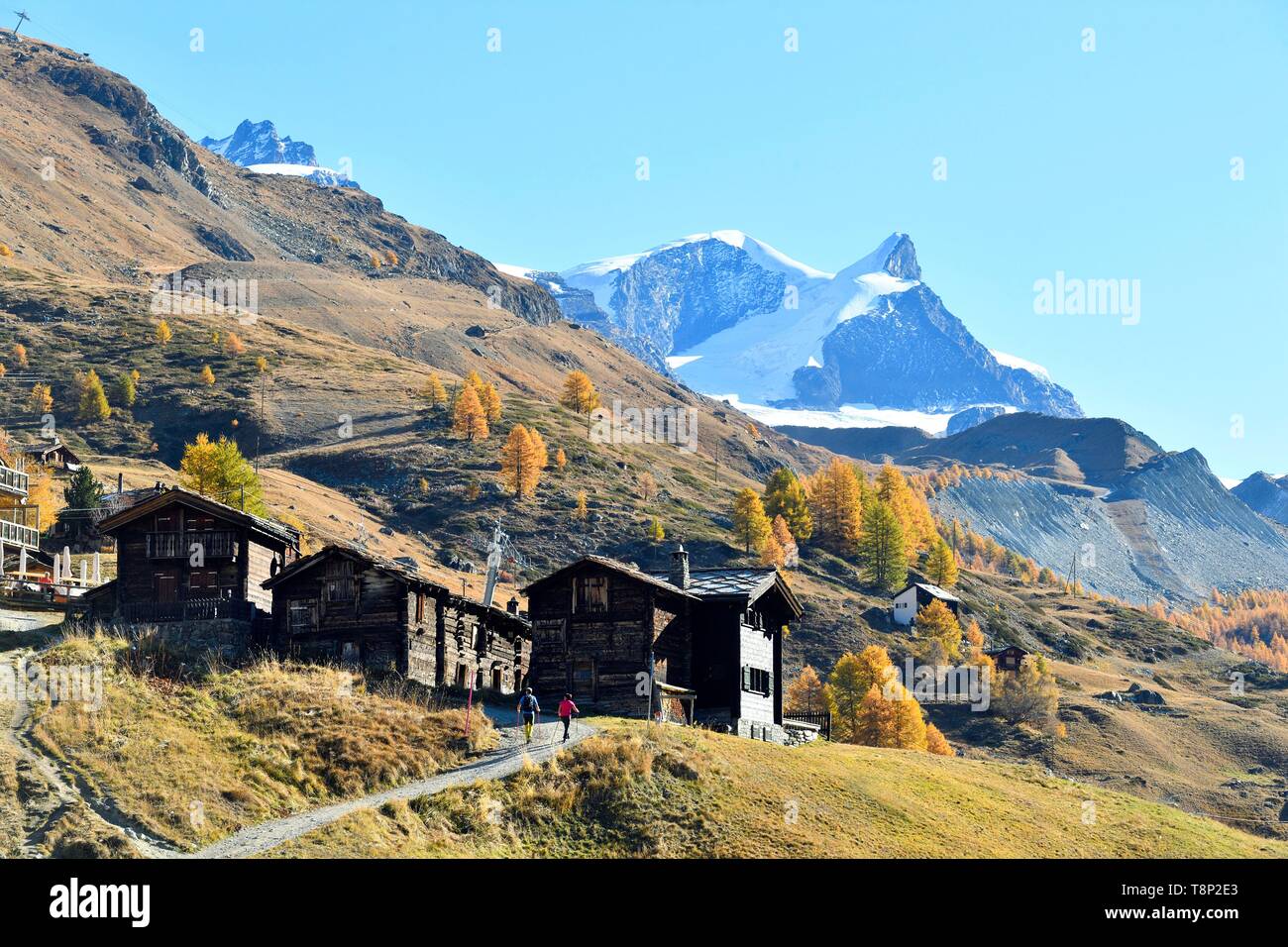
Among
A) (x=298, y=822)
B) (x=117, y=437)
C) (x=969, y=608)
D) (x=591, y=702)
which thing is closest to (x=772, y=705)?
(x=591, y=702)

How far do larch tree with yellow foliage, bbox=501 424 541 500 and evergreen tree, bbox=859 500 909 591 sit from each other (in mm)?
41507

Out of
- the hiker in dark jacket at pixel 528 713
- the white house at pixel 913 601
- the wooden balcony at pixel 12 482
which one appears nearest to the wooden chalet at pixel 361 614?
the hiker in dark jacket at pixel 528 713

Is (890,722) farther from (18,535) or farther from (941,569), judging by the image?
(941,569)

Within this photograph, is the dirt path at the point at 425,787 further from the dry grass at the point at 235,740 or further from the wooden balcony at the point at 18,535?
the wooden balcony at the point at 18,535

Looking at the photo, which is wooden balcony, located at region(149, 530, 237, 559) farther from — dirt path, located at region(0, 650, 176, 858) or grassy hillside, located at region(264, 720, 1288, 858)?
grassy hillside, located at region(264, 720, 1288, 858)

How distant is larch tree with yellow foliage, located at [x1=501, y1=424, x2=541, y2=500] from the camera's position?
600ft

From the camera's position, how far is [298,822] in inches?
1654

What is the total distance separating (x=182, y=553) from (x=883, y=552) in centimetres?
12624

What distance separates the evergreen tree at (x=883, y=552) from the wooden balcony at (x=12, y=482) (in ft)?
379
